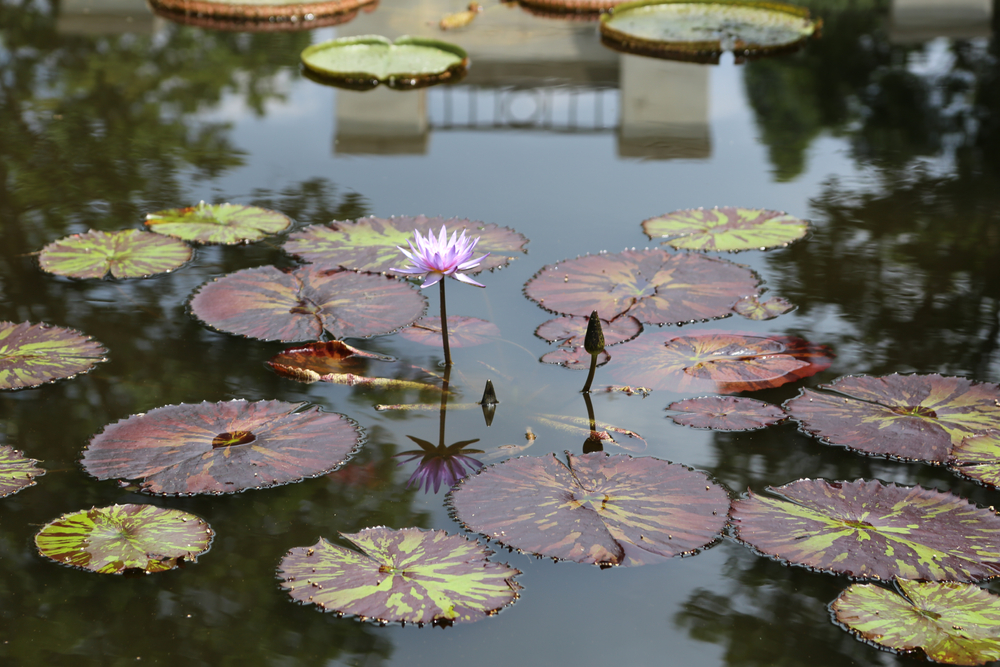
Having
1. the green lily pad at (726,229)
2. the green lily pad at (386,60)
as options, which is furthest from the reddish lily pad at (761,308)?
the green lily pad at (386,60)

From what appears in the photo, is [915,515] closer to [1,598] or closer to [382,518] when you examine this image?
[382,518]

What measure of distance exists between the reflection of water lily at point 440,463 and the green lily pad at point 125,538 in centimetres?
39

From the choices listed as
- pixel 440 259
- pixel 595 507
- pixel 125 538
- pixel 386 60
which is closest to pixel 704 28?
pixel 386 60

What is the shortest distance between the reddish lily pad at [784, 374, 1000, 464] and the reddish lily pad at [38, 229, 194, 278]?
1.65 m

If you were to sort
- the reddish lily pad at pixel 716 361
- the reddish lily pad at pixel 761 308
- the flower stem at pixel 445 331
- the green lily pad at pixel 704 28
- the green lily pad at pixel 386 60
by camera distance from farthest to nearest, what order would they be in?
1. the green lily pad at pixel 704 28
2. the green lily pad at pixel 386 60
3. the reddish lily pad at pixel 761 308
4. the reddish lily pad at pixel 716 361
5. the flower stem at pixel 445 331

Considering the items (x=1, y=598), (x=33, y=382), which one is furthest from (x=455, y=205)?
(x=1, y=598)

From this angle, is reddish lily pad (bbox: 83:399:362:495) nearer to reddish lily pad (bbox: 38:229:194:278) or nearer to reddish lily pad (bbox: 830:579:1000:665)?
reddish lily pad (bbox: 38:229:194:278)

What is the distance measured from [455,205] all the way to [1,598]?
1788 mm

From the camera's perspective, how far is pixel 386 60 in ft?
14.4

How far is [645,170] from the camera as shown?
329cm

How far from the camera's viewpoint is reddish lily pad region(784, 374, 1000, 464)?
1.81 metres

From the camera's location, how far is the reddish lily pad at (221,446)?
171 centimetres

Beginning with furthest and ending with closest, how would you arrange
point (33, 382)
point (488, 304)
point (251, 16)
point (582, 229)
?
point (251, 16) < point (582, 229) < point (488, 304) < point (33, 382)

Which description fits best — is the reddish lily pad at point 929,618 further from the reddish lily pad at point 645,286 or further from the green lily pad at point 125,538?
the green lily pad at point 125,538
